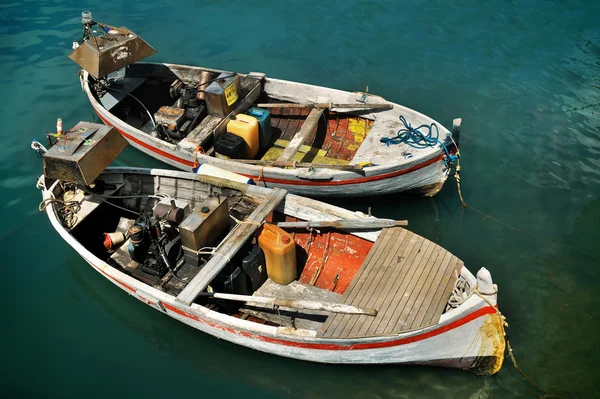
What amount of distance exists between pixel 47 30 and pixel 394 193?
59.1 feet

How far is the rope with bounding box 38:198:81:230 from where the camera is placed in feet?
37.2

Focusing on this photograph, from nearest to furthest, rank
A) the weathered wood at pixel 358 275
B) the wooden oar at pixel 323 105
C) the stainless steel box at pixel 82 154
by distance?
the weathered wood at pixel 358 275 < the stainless steel box at pixel 82 154 < the wooden oar at pixel 323 105

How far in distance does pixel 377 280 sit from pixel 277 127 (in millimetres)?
7101

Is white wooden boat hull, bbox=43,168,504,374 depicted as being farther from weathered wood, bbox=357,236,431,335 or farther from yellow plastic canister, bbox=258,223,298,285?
yellow plastic canister, bbox=258,223,298,285

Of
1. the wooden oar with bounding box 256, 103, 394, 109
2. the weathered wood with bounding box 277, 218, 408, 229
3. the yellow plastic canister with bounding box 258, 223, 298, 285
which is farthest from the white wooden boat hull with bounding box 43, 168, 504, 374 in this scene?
the wooden oar with bounding box 256, 103, 394, 109

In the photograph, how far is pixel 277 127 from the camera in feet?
50.8

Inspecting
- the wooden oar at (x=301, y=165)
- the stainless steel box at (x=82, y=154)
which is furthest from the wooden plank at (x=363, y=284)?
the stainless steel box at (x=82, y=154)

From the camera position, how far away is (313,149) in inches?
578

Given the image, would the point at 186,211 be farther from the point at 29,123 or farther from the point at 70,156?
the point at 29,123

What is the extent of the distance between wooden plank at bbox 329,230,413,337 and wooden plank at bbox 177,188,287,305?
93.4 inches

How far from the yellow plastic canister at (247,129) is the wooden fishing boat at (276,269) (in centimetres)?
239

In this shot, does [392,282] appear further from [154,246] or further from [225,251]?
[154,246]

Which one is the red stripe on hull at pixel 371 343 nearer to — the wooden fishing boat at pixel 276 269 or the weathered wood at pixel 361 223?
the wooden fishing boat at pixel 276 269

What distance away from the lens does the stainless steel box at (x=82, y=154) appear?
1085 centimetres
